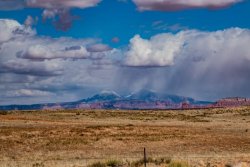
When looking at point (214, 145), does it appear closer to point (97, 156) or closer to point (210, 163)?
point (97, 156)

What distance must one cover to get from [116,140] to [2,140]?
1234 cm

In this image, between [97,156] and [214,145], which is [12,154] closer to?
[97,156]

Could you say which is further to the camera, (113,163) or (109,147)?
(109,147)

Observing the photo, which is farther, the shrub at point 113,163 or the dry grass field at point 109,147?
the dry grass field at point 109,147

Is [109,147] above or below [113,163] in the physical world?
above

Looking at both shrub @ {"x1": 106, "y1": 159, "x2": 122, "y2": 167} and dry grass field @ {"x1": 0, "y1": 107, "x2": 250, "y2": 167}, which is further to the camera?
dry grass field @ {"x1": 0, "y1": 107, "x2": 250, "y2": 167}

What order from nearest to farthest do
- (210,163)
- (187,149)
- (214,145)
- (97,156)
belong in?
(210,163) → (97,156) → (187,149) → (214,145)

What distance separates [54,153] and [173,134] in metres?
20.7

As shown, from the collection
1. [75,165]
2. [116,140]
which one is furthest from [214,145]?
[75,165]

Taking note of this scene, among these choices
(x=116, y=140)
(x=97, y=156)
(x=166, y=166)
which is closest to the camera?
(x=166, y=166)

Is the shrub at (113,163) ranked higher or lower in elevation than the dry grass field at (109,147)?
lower

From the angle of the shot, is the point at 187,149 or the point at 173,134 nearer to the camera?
the point at 187,149

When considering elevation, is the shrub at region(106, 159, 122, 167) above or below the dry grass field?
below

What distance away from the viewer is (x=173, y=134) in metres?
59.7
